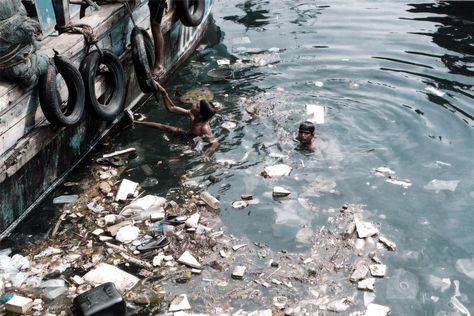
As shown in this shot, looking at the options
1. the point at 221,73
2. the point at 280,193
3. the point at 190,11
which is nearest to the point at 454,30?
the point at 221,73

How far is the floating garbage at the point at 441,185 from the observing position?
6.82 meters

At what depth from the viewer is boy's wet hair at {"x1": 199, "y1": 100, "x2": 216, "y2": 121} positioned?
7.48 metres

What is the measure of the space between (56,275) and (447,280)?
3.83 meters

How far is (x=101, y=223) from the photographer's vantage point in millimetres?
6312

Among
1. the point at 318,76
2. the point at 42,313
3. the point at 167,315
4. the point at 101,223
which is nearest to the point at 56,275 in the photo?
the point at 42,313

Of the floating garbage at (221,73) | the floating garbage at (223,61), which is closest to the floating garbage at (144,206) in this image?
the floating garbage at (221,73)

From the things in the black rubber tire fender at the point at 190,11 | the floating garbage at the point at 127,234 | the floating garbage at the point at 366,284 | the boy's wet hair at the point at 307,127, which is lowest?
the floating garbage at the point at 366,284

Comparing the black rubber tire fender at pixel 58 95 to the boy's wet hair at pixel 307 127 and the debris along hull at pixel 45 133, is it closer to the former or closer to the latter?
the debris along hull at pixel 45 133

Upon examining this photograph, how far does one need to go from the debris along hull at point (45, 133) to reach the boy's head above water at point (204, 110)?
1.23 metres

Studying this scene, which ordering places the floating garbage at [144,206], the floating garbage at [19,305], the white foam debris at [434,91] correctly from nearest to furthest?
the floating garbage at [19,305] < the floating garbage at [144,206] < the white foam debris at [434,91]

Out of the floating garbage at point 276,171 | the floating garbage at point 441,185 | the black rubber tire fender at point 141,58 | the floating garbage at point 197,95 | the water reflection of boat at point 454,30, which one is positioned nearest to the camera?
the floating garbage at point 441,185

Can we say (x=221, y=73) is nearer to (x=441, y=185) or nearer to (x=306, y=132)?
(x=306, y=132)

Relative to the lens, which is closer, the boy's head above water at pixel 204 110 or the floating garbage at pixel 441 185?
the floating garbage at pixel 441 185

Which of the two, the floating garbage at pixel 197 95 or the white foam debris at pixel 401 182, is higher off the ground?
the floating garbage at pixel 197 95
